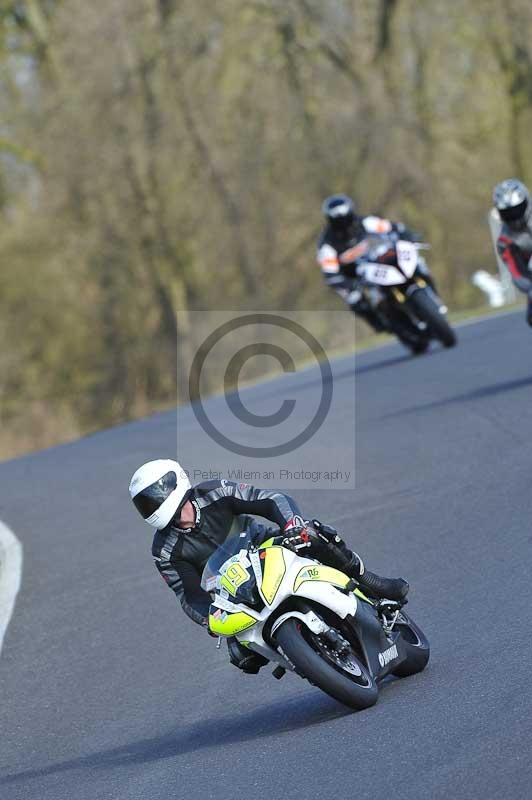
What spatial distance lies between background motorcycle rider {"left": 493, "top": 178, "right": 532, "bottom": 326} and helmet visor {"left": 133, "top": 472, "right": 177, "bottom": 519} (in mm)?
8308

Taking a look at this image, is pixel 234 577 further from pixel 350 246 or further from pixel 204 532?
pixel 350 246

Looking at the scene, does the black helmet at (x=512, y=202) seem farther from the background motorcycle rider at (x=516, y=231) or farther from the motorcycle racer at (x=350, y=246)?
the motorcycle racer at (x=350, y=246)

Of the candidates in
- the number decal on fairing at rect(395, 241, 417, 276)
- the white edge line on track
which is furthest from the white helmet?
the number decal on fairing at rect(395, 241, 417, 276)

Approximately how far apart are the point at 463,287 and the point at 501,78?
7.49 metres

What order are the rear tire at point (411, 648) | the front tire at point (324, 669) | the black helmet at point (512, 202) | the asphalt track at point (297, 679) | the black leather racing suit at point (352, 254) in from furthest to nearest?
the black leather racing suit at point (352, 254)
the black helmet at point (512, 202)
the rear tire at point (411, 648)
the front tire at point (324, 669)
the asphalt track at point (297, 679)

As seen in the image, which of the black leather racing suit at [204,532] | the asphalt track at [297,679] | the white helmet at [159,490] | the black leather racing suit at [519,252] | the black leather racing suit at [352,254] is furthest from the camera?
the black leather racing suit at [352,254]

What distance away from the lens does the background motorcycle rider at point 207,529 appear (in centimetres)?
682

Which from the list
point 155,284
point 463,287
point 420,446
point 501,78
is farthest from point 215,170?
point 420,446

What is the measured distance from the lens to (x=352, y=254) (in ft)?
62.1

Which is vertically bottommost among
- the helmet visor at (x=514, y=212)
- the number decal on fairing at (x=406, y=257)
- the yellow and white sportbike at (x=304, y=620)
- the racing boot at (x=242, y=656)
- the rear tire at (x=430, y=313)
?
the rear tire at (x=430, y=313)

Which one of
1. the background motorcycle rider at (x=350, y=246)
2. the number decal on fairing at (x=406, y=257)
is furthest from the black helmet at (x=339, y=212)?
the number decal on fairing at (x=406, y=257)

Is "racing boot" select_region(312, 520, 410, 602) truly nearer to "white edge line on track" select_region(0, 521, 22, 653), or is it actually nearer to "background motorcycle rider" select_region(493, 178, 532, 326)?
"white edge line on track" select_region(0, 521, 22, 653)

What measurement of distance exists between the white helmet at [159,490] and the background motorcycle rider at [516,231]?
8.26 meters

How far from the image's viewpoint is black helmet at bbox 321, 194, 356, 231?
18.6 metres
